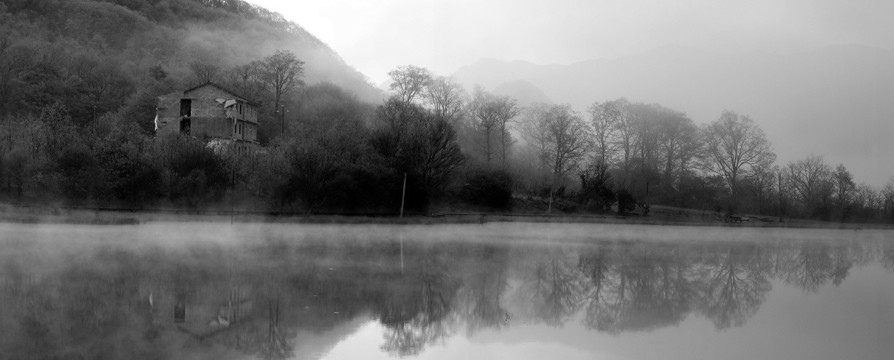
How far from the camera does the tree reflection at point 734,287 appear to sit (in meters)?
16.4

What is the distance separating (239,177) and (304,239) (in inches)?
790

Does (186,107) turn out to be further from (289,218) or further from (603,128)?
(603,128)

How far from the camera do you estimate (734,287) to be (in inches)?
837

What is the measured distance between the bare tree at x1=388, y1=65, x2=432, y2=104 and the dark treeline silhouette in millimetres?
162

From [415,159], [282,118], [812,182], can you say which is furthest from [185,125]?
[812,182]

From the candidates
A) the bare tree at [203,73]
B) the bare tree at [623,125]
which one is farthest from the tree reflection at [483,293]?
the bare tree at [203,73]

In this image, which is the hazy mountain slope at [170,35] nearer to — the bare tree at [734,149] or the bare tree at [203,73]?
the bare tree at [203,73]

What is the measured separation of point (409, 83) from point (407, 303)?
6844 cm

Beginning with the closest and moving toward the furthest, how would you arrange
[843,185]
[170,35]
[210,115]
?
[210,115], [843,185], [170,35]

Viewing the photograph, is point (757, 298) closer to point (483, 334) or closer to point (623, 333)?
point (623, 333)

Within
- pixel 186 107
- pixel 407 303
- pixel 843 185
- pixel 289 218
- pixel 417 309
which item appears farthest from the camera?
pixel 843 185

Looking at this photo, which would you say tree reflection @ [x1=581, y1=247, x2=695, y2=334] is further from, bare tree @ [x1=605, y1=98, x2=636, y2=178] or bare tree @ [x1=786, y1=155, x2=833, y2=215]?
bare tree @ [x1=786, y1=155, x2=833, y2=215]

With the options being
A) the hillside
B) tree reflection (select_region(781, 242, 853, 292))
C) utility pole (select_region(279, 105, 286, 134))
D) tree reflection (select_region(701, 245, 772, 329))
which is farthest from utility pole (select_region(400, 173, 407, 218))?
the hillside

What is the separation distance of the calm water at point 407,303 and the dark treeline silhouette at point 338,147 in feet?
57.5
